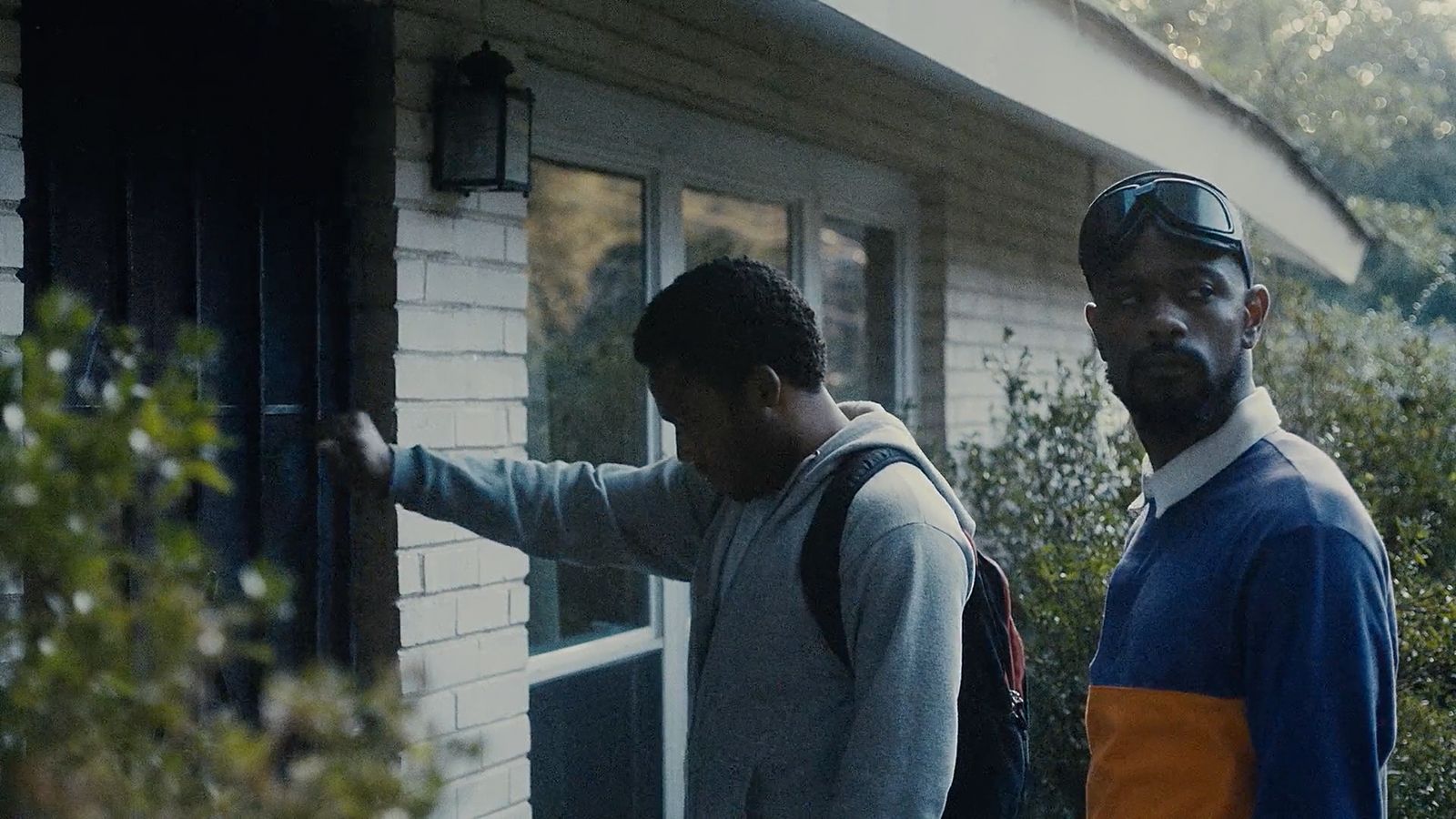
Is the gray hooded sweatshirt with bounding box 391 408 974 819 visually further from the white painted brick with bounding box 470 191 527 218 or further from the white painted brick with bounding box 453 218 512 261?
the white painted brick with bounding box 470 191 527 218

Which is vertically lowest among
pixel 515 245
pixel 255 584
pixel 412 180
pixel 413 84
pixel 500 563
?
pixel 500 563

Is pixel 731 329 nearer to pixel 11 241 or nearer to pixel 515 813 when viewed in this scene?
pixel 11 241

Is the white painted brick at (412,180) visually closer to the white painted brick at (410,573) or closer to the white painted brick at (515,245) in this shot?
the white painted brick at (515,245)

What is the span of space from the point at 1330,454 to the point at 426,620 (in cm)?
401

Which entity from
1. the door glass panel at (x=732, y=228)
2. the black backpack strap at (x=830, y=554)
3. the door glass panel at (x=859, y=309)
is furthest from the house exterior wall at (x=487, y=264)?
the black backpack strap at (x=830, y=554)

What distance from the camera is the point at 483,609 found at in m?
3.69

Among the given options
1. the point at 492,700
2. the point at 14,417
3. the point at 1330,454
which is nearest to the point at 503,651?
the point at 492,700

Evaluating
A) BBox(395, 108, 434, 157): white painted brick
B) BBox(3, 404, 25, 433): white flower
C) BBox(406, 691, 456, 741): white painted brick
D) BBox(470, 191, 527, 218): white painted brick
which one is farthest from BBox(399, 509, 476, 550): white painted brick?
BBox(3, 404, 25, 433): white flower

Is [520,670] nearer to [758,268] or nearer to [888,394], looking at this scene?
[758,268]

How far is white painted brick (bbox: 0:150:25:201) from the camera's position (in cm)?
261

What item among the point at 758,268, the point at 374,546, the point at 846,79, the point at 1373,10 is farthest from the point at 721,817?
the point at 1373,10

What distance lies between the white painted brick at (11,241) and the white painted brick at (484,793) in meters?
1.54

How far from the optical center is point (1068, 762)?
15.8 ft

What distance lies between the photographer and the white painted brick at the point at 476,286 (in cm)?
354
